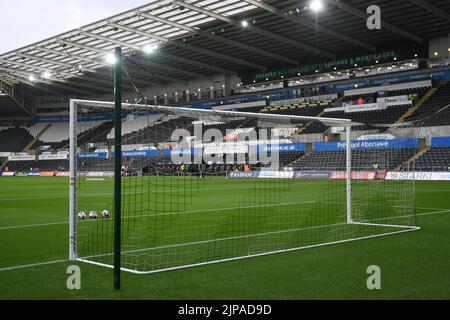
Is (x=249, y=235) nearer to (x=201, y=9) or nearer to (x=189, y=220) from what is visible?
(x=189, y=220)

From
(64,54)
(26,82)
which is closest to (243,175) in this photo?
(64,54)

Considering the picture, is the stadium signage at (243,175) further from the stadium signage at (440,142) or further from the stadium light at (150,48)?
the stadium signage at (440,142)

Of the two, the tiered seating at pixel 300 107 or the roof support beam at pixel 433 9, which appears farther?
the tiered seating at pixel 300 107

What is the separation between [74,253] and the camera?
7.59m

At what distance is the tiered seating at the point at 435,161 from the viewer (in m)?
30.5

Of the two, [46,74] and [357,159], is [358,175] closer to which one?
[357,159]

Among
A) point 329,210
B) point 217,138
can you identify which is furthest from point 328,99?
point 329,210

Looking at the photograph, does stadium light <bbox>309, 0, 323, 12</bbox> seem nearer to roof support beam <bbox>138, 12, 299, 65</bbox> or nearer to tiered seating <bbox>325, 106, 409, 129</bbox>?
roof support beam <bbox>138, 12, 299, 65</bbox>

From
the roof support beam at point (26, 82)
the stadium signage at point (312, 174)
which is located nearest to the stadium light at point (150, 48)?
the stadium signage at point (312, 174)

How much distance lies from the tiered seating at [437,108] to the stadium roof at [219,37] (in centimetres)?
434

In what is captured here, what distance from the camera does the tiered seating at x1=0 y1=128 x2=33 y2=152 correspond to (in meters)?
66.0

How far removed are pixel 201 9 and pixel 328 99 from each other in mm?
18598

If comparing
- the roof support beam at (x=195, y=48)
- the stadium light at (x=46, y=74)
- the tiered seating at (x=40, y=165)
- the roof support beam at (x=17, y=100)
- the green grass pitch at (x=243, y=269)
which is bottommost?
the green grass pitch at (x=243, y=269)

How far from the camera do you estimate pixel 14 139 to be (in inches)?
2653
